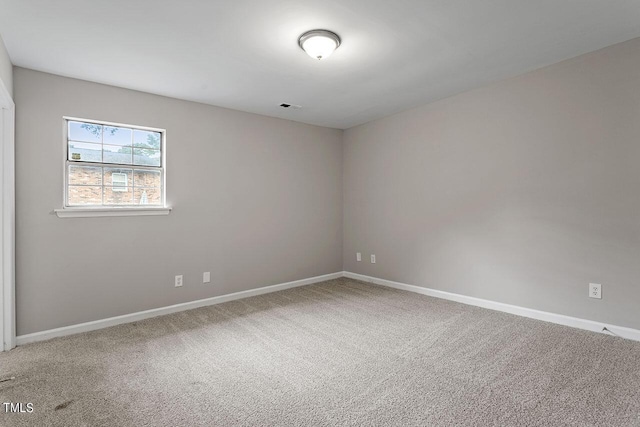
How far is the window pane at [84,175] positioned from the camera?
3146mm

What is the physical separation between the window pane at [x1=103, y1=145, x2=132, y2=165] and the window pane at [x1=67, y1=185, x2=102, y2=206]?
0.31 m

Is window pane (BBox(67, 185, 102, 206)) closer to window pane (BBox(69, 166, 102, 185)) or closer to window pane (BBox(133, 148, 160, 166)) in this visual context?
window pane (BBox(69, 166, 102, 185))

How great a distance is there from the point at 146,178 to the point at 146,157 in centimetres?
23

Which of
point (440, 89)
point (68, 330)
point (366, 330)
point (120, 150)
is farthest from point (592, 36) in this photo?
point (68, 330)

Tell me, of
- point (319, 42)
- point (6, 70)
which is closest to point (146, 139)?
point (6, 70)

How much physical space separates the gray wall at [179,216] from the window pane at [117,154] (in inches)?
11.9

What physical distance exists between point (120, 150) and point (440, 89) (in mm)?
3481

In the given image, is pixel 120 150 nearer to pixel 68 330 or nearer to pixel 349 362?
pixel 68 330

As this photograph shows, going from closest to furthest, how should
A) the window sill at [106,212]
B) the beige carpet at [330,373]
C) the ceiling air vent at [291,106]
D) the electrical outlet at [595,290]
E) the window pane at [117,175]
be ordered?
the beige carpet at [330,373] → the electrical outlet at [595,290] → the window sill at [106,212] → the window pane at [117,175] → the ceiling air vent at [291,106]

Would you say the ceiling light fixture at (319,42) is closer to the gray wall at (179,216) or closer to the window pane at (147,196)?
the gray wall at (179,216)

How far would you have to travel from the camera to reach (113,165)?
11.0ft

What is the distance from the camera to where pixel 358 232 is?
5109 mm

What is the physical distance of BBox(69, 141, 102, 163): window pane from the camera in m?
3.14

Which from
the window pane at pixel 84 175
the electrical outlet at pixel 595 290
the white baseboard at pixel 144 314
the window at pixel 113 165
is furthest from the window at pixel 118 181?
the electrical outlet at pixel 595 290
